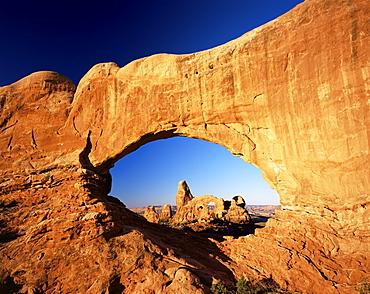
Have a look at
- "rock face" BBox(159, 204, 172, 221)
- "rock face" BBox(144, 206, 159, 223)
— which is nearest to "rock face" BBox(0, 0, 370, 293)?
"rock face" BBox(144, 206, 159, 223)

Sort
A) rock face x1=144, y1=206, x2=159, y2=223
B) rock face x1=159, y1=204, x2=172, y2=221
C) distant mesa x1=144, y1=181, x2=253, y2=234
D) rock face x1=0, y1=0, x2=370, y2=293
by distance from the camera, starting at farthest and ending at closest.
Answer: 1. rock face x1=159, y1=204, x2=172, y2=221
2. rock face x1=144, y1=206, x2=159, y2=223
3. distant mesa x1=144, y1=181, x2=253, y2=234
4. rock face x1=0, y1=0, x2=370, y2=293

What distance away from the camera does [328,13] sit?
13.6 meters

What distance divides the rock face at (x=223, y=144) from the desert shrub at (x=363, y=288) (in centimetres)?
44

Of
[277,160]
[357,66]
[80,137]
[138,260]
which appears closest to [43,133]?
[80,137]

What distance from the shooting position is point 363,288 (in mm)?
9477

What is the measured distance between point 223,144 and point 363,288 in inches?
436

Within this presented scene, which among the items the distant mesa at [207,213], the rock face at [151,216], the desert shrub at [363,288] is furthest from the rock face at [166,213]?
the desert shrub at [363,288]

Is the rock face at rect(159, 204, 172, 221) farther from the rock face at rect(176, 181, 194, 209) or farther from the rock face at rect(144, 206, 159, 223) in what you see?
the rock face at rect(144, 206, 159, 223)

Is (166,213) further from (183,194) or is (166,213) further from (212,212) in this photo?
(212,212)

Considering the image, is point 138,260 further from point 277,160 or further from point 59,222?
point 277,160

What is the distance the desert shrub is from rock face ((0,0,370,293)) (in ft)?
1.46

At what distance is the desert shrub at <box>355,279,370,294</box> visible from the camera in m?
9.26

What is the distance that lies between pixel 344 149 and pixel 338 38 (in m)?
6.55

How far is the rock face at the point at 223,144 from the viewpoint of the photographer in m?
10.3
